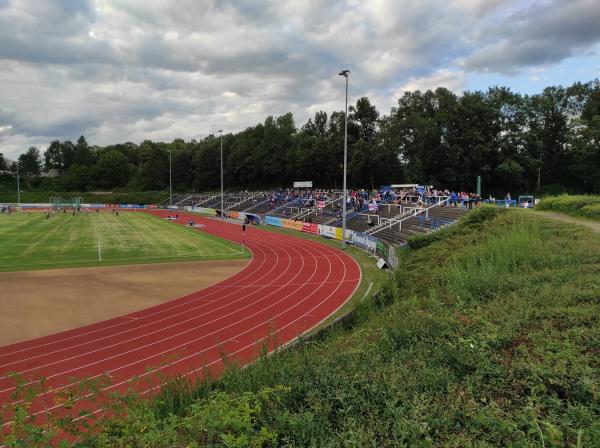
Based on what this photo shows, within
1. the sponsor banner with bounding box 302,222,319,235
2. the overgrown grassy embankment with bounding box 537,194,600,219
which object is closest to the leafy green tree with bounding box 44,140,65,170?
the sponsor banner with bounding box 302,222,319,235

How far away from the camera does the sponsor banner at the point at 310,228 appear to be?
43684 mm

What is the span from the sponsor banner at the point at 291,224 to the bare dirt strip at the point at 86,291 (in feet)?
64.0

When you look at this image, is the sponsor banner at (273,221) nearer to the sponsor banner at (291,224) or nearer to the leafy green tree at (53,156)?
the sponsor banner at (291,224)

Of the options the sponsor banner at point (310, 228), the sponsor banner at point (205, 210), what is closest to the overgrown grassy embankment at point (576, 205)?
the sponsor banner at point (310, 228)

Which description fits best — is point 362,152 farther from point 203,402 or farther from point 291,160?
point 203,402

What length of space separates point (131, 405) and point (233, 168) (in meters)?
98.3

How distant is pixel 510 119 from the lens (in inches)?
2301

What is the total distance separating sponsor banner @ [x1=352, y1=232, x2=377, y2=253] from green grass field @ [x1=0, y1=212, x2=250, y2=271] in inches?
385

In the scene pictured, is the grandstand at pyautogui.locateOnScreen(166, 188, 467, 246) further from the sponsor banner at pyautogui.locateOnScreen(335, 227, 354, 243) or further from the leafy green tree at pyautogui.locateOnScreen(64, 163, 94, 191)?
the leafy green tree at pyautogui.locateOnScreen(64, 163, 94, 191)

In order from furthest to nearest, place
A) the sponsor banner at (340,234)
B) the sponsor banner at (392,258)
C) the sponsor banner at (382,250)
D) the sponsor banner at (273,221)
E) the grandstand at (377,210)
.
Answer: the sponsor banner at (273,221) → the sponsor banner at (340,234) → the grandstand at (377,210) → the sponsor banner at (382,250) → the sponsor banner at (392,258)

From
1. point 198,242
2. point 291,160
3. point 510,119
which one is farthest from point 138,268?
point 291,160

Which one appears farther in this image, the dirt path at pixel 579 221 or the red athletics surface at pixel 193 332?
the dirt path at pixel 579 221

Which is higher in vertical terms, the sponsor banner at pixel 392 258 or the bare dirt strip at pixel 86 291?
the sponsor banner at pixel 392 258

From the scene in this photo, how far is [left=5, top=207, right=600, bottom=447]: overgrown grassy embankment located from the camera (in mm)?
4438
